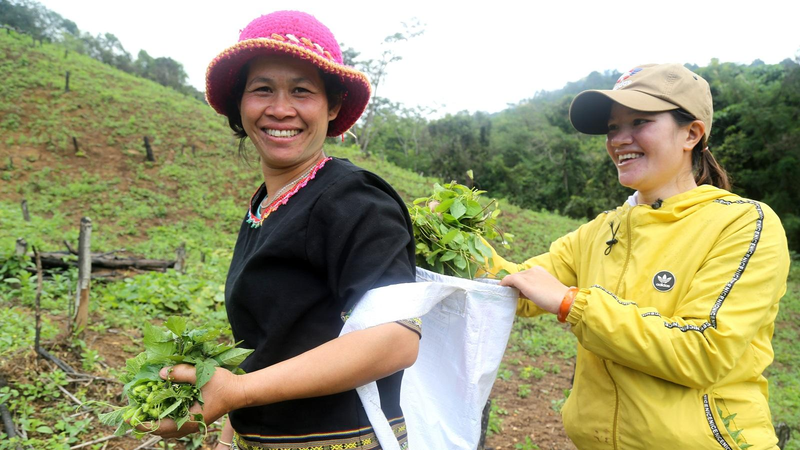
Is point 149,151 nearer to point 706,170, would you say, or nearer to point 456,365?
point 456,365

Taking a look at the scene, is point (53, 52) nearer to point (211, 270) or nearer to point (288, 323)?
point (211, 270)

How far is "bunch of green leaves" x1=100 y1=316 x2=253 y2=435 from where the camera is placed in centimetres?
104

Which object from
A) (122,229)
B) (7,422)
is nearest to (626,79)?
(7,422)

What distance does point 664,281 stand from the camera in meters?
1.45

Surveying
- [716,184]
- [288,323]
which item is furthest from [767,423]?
[288,323]

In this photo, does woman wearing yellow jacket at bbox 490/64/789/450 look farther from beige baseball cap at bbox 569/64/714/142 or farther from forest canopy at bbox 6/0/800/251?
forest canopy at bbox 6/0/800/251

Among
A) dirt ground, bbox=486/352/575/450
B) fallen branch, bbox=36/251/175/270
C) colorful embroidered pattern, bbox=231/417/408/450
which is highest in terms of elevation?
colorful embroidered pattern, bbox=231/417/408/450

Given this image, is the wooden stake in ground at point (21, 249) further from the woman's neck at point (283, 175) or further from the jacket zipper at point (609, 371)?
the jacket zipper at point (609, 371)

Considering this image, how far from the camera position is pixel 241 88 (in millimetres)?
1441

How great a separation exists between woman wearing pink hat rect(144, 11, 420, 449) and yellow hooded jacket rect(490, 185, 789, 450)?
A: 66cm

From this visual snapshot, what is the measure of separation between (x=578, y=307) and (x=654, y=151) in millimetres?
561

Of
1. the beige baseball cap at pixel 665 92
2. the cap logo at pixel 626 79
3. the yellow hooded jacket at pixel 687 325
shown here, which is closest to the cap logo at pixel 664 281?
Result: the yellow hooded jacket at pixel 687 325

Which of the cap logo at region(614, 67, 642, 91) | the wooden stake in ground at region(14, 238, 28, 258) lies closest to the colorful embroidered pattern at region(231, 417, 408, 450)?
the cap logo at region(614, 67, 642, 91)

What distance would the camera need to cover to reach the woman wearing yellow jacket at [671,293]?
4.29 ft
